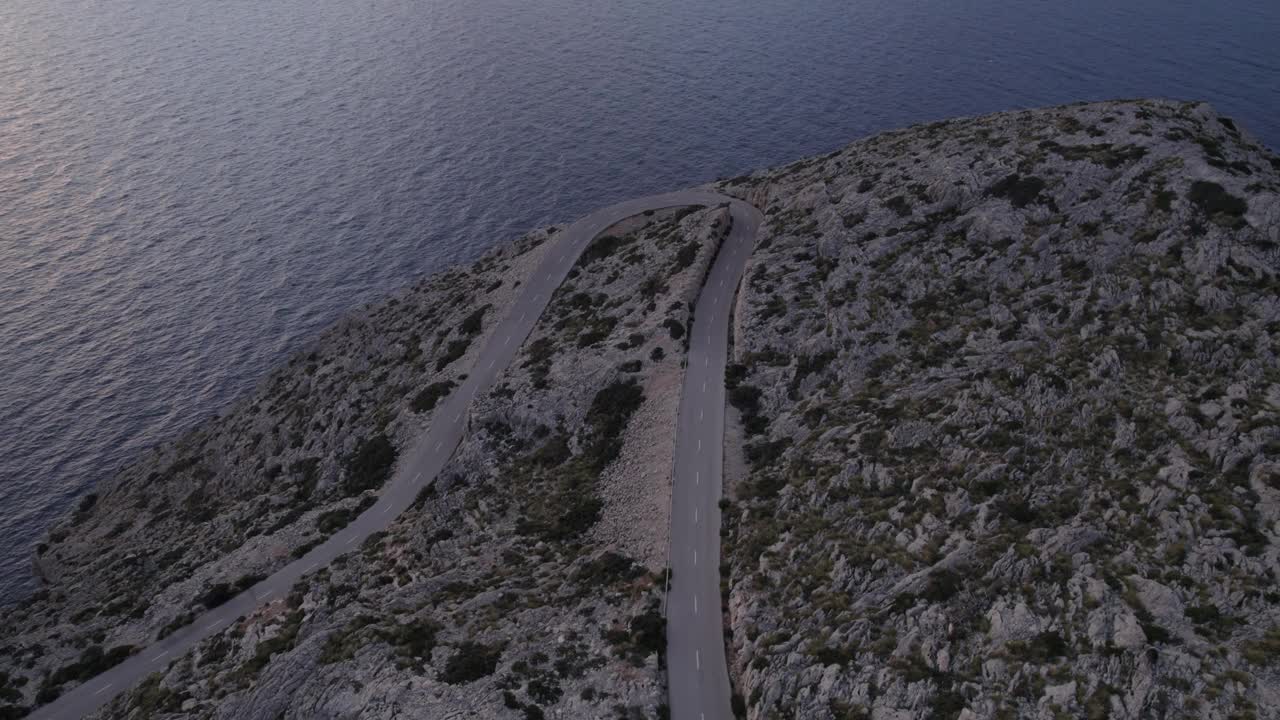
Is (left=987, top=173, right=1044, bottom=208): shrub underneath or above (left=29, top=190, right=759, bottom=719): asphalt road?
above

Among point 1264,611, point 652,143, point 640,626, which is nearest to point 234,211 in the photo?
point 652,143

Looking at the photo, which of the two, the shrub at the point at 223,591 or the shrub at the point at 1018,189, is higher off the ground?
the shrub at the point at 1018,189

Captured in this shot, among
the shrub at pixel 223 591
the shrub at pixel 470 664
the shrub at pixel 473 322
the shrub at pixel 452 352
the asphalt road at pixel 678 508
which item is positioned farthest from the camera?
the shrub at pixel 473 322

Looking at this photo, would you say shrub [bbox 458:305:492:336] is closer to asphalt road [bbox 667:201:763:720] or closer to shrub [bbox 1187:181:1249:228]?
asphalt road [bbox 667:201:763:720]

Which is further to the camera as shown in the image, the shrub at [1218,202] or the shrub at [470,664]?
the shrub at [1218,202]

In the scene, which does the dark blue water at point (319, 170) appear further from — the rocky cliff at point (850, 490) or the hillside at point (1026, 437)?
the hillside at point (1026, 437)

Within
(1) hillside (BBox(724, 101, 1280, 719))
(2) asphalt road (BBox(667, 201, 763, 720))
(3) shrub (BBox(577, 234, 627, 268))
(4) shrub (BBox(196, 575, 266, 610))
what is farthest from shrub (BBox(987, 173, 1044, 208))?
(4) shrub (BBox(196, 575, 266, 610))

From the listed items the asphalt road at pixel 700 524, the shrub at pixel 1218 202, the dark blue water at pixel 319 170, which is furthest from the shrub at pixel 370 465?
the shrub at pixel 1218 202
